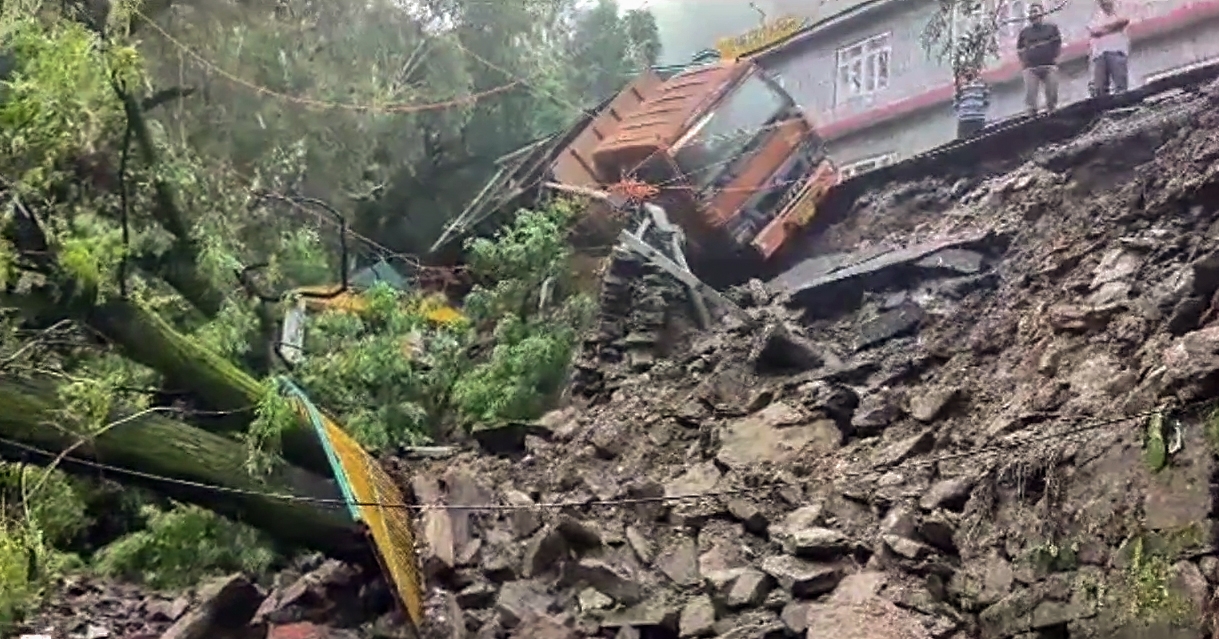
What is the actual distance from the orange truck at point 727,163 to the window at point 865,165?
0.12m

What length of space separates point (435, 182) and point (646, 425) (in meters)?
6.56

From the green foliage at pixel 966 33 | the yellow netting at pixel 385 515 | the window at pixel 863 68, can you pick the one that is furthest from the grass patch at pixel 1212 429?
the window at pixel 863 68

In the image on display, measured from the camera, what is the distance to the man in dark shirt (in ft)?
27.3

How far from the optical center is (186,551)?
6750 mm

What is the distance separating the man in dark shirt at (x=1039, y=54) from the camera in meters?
8.33

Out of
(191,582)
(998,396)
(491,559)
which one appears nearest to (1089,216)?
(998,396)

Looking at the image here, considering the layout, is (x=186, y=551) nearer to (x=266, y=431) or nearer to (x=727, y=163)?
(x=266, y=431)

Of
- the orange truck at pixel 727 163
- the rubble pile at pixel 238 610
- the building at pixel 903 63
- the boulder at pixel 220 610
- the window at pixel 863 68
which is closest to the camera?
the boulder at pixel 220 610

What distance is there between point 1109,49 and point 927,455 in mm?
3918

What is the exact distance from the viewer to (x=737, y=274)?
9.59 meters

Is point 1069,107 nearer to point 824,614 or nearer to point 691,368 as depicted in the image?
point 691,368

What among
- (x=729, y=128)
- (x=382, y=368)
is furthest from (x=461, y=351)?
(x=729, y=128)

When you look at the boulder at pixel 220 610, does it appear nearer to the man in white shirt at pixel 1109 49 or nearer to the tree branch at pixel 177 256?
the tree branch at pixel 177 256

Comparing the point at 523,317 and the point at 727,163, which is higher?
the point at 727,163
